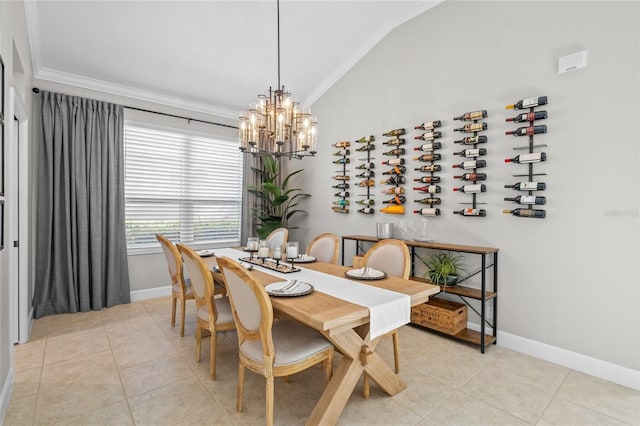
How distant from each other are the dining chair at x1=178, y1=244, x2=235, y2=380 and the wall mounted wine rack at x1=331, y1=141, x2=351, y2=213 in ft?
7.34

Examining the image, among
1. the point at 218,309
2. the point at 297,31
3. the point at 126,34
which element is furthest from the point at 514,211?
the point at 126,34

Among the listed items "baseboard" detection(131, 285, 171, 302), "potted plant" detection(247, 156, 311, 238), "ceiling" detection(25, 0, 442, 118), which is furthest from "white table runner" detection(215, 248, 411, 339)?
"baseboard" detection(131, 285, 171, 302)

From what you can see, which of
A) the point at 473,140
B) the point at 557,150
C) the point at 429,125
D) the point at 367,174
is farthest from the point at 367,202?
the point at 557,150

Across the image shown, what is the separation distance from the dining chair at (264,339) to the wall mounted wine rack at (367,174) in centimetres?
227

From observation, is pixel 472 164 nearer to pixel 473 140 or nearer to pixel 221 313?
pixel 473 140

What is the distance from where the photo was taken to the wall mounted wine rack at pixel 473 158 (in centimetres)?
292

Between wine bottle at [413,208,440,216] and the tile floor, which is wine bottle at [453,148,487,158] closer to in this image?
wine bottle at [413,208,440,216]

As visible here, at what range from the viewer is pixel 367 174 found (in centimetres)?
398

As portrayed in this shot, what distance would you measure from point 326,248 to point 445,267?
114 centimetres

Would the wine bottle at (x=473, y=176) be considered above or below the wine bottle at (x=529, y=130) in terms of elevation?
below

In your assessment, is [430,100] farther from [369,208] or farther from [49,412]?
[49,412]

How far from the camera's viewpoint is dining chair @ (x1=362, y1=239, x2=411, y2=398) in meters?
2.37

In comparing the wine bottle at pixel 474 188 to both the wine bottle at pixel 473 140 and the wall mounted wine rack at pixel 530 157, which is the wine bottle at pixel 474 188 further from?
the wine bottle at pixel 473 140

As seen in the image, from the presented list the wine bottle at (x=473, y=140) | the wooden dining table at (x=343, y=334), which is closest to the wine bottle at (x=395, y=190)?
the wine bottle at (x=473, y=140)
